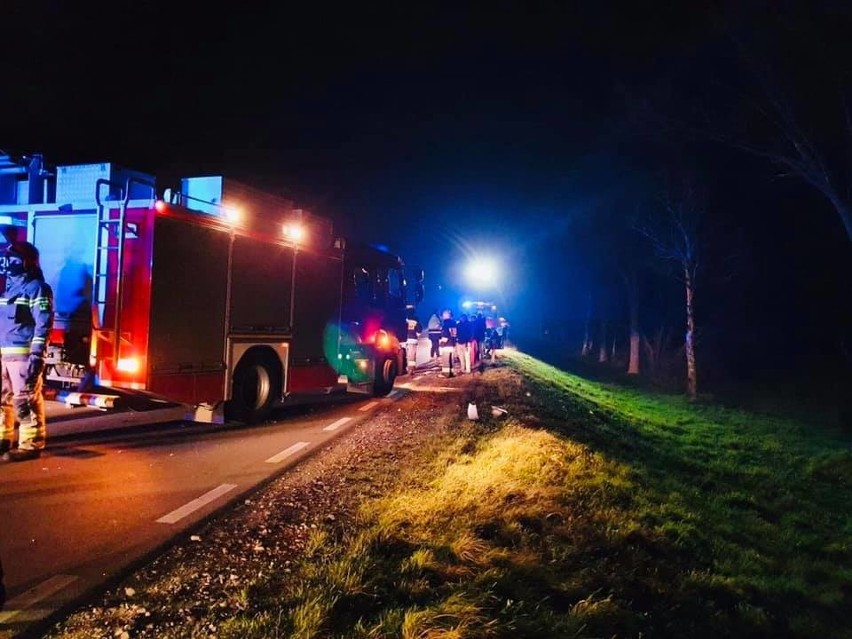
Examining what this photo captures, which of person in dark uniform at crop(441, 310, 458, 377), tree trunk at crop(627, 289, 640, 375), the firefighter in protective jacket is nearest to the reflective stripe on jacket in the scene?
the firefighter in protective jacket

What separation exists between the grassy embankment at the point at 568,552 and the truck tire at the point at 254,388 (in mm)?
2807

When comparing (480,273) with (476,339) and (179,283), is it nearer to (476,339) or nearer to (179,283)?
(476,339)

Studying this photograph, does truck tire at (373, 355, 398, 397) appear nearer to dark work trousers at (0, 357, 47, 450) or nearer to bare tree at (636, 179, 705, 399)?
dark work trousers at (0, 357, 47, 450)

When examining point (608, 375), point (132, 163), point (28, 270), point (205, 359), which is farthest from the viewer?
point (608, 375)

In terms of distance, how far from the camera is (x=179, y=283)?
307 inches

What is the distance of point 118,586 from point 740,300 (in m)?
29.0

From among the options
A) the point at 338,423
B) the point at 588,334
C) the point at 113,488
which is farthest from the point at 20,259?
the point at 588,334

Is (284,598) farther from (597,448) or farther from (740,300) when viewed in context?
(740,300)

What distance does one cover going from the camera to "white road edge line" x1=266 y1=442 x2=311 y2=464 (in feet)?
23.6

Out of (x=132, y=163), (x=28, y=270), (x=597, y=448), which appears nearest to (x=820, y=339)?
(x=597, y=448)

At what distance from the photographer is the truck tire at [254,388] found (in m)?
9.07

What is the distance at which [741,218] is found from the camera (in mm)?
23406

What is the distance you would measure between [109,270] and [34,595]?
14.6 ft

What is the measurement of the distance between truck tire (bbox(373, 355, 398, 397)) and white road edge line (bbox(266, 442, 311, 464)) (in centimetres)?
486
